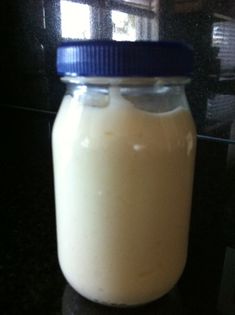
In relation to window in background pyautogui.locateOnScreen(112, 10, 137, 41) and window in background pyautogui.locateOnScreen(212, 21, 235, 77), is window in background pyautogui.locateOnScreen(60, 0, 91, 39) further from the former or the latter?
window in background pyautogui.locateOnScreen(212, 21, 235, 77)

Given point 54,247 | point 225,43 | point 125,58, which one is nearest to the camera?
point 125,58

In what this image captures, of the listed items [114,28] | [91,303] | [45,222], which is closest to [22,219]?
[45,222]

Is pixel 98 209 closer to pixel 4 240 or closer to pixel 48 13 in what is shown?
pixel 4 240

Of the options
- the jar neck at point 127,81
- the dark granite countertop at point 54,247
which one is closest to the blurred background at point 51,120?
the dark granite countertop at point 54,247

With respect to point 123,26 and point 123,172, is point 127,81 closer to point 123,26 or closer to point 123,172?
point 123,172

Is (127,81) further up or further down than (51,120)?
further up

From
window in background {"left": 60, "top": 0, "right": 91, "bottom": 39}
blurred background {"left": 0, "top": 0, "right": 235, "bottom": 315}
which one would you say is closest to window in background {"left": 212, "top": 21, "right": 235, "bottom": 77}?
blurred background {"left": 0, "top": 0, "right": 235, "bottom": 315}

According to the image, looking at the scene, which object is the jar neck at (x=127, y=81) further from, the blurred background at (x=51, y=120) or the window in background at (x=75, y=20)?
the window in background at (x=75, y=20)

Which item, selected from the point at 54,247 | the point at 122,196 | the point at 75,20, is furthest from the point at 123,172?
the point at 75,20
